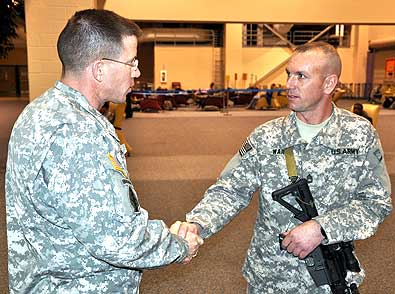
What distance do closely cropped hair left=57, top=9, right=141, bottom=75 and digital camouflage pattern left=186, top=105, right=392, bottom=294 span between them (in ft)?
A: 2.62

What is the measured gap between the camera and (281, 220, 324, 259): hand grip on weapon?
1.66m

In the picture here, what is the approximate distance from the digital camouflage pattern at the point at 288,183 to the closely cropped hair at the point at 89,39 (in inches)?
31.5

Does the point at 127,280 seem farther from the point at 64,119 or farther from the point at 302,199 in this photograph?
the point at 302,199

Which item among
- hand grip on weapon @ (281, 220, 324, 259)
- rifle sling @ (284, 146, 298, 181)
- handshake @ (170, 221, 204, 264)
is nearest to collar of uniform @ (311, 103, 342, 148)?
rifle sling @ (284, 146, 298, 181)

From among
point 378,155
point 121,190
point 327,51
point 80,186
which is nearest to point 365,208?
point 378,155

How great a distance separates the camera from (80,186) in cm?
123

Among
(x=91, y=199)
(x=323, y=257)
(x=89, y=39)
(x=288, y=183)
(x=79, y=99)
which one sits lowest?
(x=323, y=257)

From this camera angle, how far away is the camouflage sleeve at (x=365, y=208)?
1.67 m

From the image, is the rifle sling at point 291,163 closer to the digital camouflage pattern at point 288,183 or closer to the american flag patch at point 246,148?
the digital camouflage pattern at point 288,183

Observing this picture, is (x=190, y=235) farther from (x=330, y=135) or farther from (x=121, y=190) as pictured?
(x=330, y=135)

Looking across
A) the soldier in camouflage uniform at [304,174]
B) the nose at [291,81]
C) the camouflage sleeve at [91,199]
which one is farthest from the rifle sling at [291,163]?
the camouflage sleeve at [91,199]

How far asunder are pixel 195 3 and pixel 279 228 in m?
11.1

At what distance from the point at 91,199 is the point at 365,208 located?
1.09 metres

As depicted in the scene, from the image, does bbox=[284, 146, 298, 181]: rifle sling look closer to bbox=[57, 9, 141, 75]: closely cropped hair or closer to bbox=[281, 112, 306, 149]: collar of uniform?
bbox=[281, 112, 306, 149]: collar of uniform
